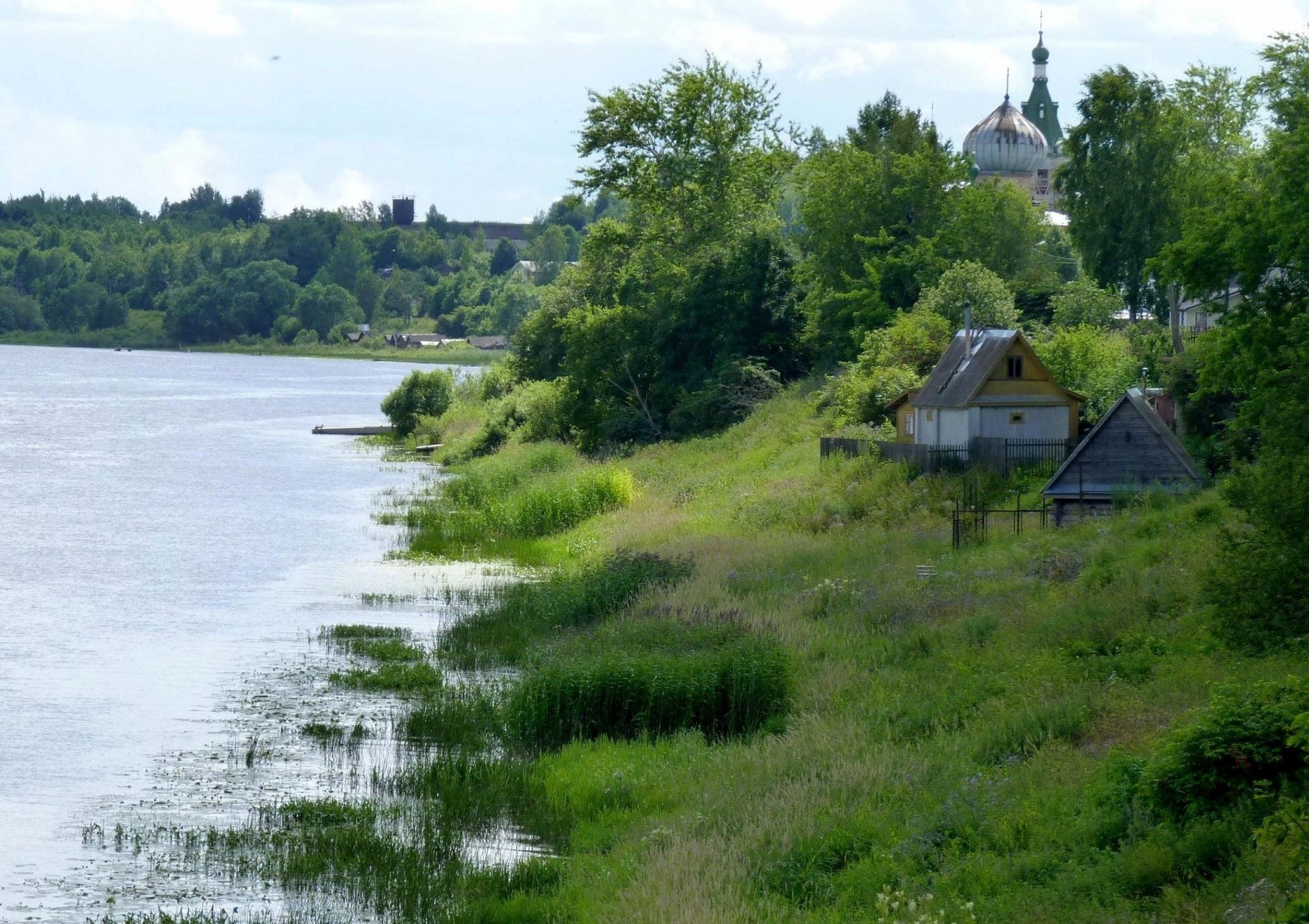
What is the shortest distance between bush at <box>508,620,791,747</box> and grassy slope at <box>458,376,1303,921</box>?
2.13 feet

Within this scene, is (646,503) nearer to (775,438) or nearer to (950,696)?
(775,438)

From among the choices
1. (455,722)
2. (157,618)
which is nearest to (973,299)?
(157,618)

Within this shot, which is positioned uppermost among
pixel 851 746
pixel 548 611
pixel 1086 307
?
pixel 1086 307

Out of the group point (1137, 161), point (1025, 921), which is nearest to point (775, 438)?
point (1137, 161)

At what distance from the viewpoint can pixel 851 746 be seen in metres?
20.6

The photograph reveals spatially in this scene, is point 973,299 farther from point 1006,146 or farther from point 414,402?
point 1006,146

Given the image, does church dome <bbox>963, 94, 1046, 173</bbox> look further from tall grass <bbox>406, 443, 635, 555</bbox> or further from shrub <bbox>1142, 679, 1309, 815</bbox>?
shrub <bbox>1142, 679, 1309, 815</bbox>

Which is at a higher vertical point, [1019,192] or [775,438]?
[1019,192]

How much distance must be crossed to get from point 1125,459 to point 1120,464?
0.60 ft

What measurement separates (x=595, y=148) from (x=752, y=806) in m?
69.4

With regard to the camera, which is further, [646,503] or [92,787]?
[646,503]

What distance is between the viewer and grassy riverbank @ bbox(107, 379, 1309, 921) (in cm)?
1520

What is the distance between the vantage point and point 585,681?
79.8ft

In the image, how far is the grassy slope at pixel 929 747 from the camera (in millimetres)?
15586
